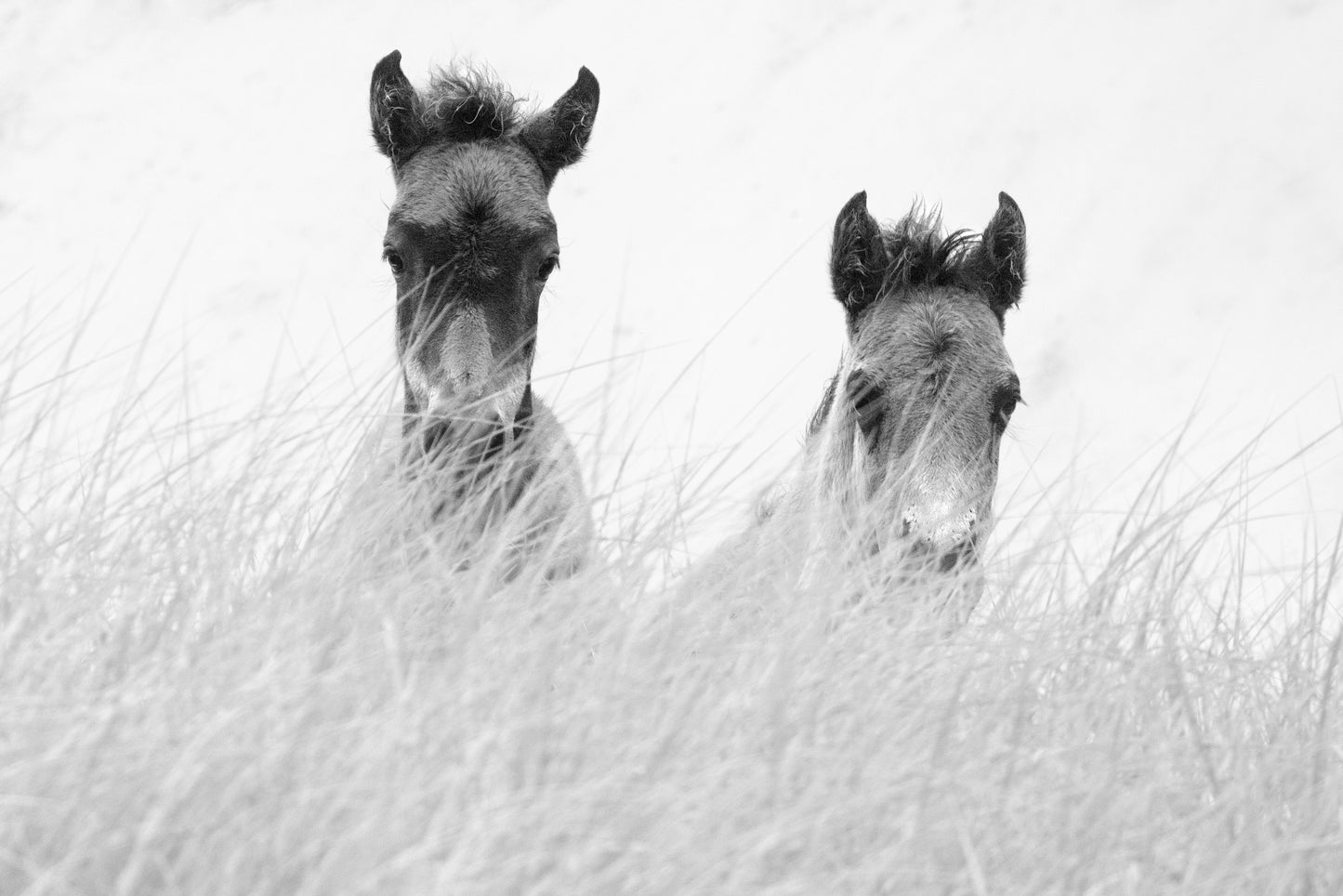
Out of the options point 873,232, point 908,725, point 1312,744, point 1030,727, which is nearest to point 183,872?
point 908,725

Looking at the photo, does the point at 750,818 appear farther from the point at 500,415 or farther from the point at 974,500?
the point at 974,500

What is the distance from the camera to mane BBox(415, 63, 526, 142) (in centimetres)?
585

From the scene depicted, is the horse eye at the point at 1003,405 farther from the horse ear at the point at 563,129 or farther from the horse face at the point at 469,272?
the horse ear at the point at 563,129

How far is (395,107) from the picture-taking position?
5.79 metres

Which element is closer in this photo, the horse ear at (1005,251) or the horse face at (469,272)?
the horse face at (469,272)

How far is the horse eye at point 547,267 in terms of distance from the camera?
214 inches

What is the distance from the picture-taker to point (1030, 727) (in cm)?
297

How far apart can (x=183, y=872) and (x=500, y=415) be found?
8.73 feet

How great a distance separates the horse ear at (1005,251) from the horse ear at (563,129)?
5.47ft

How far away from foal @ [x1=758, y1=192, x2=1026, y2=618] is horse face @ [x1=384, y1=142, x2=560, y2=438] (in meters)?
1.06

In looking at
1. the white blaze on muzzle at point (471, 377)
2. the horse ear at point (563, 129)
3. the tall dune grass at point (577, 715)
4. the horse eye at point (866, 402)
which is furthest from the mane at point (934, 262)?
the tall dune grass at point (577, 715)

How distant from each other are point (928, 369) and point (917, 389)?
0.33 ft

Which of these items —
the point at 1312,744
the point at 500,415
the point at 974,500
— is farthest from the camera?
the point at 974,500

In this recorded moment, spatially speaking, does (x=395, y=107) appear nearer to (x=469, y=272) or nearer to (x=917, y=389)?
(x=469, y=272)
